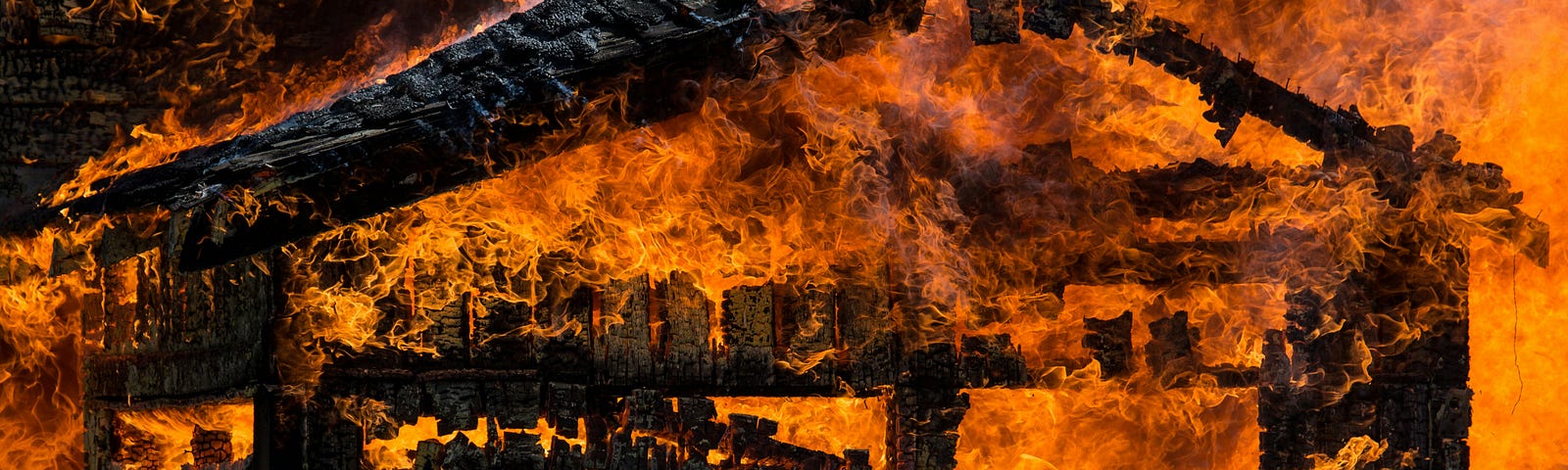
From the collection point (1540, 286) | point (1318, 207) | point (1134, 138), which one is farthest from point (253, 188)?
point (1540, 286)

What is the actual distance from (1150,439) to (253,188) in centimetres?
460

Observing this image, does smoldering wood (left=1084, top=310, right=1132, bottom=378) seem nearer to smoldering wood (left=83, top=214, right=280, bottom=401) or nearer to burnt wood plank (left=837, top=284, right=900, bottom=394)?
burnt wood plank (left=837, top=284, right=900, bottom=394)

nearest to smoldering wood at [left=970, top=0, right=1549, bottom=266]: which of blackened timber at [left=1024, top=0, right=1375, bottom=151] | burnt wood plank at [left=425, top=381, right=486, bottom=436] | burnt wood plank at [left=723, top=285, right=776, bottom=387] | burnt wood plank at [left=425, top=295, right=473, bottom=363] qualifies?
blackened timber at [left=1024, top=0, right=1375, bottom=151]

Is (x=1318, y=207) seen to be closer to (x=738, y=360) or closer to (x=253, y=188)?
(x=738, y=360)

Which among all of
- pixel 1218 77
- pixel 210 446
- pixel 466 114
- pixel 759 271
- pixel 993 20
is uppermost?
pixel 993 20

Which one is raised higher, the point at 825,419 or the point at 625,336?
the point at 625,336

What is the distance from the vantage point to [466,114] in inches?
153

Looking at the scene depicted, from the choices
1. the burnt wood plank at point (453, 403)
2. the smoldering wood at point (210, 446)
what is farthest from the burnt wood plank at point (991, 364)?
the smoldering wood at point (210, 446)

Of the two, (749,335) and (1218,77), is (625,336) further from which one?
(1218,77)

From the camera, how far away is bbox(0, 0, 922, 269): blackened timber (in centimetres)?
371

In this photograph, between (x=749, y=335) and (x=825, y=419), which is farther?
(x=825, y=419)

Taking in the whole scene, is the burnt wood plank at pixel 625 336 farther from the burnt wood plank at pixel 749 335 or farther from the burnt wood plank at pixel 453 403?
the burnt wood plank at pixel 453 403

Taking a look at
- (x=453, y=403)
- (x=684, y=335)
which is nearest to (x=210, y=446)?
(x=453, y=403)

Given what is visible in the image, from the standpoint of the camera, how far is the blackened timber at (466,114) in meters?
3.71
